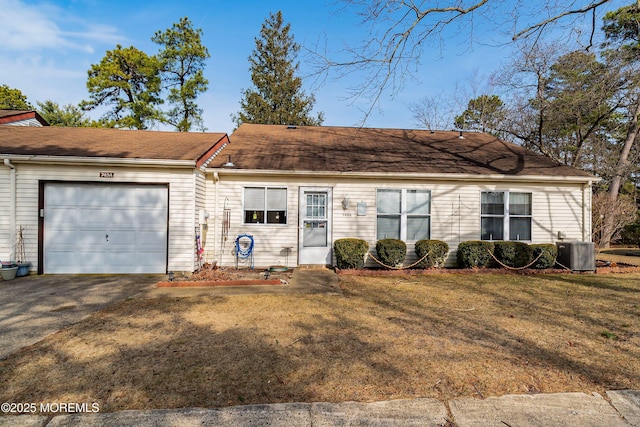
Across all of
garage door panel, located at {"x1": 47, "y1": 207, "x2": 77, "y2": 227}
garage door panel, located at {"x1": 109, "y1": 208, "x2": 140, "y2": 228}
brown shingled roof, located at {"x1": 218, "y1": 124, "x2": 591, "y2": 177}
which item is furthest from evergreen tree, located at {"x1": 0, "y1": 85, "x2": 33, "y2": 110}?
garage door panel, located at {"x1": 109, "y1": 208, "x2": 140, "y2": 228}

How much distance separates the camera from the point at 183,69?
26172 mm

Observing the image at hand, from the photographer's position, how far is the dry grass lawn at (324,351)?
114 inches

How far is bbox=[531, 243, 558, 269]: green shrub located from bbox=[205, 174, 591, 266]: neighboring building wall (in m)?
0.82

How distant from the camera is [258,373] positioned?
3199mm

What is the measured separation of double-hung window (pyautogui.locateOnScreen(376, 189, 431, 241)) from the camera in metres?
9.53

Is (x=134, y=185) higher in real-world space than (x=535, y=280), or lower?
higher

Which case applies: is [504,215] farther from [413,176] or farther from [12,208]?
[12,208]

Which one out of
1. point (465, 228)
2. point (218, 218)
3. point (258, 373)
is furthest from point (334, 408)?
point (465, 228)

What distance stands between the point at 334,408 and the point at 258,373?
952mm

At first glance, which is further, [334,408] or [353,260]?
[353,260]

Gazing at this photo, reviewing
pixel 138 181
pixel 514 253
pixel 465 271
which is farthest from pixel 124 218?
pixel 514 253

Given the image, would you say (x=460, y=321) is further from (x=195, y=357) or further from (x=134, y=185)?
(x=134, y=185)

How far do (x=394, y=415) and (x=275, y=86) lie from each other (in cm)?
2751

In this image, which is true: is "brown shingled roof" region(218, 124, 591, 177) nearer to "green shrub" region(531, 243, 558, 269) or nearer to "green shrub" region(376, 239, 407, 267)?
"green shrub" region(376, 239, 407, 267)
